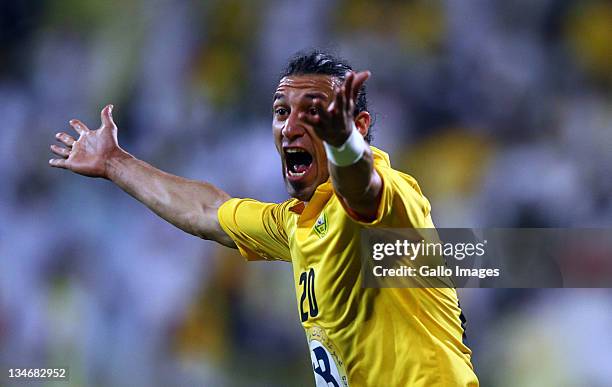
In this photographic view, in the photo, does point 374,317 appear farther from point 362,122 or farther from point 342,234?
point 362,122

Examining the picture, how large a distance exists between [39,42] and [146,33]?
0.59 metres

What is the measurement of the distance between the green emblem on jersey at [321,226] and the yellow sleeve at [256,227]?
0.35 metres

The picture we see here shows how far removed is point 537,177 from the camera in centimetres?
365

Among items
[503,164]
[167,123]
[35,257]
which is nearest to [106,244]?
[35,257]

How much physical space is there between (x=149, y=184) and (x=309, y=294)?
35.1 inches

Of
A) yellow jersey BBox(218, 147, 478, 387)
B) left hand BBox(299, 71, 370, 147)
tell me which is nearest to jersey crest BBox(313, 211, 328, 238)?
yellow jersey BBox(218, 147, 478, 387)

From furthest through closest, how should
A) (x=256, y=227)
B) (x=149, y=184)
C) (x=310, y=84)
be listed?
(x=149, y=184), (x=256, y=227), (x=310, y=84)

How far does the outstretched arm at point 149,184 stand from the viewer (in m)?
2.85

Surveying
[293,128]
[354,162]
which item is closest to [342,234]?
[354,162]

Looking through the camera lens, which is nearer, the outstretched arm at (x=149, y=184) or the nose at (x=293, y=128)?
the nose at (x=293, y=128)

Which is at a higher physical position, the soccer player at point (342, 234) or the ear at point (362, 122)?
the ear at point (362, 122)

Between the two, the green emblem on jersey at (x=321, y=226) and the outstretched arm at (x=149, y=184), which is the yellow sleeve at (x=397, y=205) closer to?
the green emblem on jersey at (x=321, y=226)

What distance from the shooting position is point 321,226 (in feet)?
7.31

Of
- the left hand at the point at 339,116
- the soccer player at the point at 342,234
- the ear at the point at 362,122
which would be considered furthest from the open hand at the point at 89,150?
the left hand at the point at 339,116
